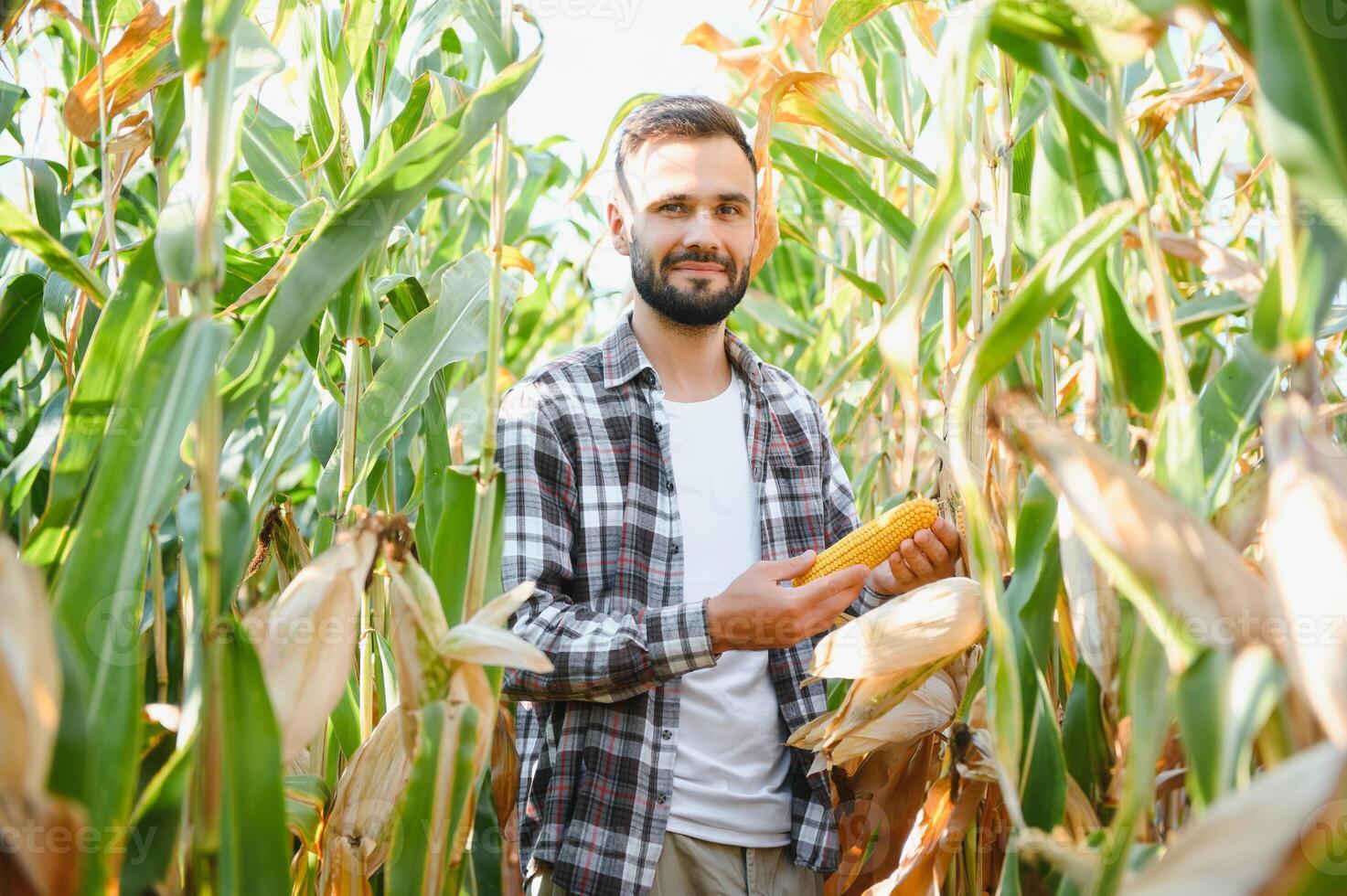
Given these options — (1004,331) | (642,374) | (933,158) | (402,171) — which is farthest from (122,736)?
(933,158)

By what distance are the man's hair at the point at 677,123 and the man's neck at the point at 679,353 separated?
0.63ft

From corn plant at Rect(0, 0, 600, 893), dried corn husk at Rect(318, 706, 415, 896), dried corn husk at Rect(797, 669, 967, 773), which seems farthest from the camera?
dried corn husk at Rect(797, 669, 967, 773)

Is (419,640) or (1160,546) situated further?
(419,640)

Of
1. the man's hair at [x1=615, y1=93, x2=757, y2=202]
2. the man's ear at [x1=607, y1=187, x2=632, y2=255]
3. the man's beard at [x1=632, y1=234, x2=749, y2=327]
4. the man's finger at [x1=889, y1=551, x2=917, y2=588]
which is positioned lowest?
the man's finger at [x1=889, y1=551, x2=917, y2=588]

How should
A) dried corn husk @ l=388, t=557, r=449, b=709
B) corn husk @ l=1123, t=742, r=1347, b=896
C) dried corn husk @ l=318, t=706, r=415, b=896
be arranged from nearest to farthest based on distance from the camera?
corn husk @ l=1123, t=742, r=1347, b=896, dried corn husk @ l=388, t=557, r=449, b=709, dried corn husk @ l=318, t=706, r=415, b=896

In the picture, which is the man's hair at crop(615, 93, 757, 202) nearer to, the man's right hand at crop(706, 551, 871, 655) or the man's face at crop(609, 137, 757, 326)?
the man's face at crop(609, 137, 757, 326)

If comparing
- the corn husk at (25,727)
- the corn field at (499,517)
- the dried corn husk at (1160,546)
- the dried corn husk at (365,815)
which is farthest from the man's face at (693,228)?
the corn husk at (25,727)

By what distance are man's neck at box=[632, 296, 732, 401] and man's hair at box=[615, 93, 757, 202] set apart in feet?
0.63

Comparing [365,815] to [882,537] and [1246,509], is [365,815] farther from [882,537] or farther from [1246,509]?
[1246,509]

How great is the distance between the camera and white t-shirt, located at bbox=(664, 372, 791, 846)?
1284 mm

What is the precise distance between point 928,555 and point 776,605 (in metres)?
0.19

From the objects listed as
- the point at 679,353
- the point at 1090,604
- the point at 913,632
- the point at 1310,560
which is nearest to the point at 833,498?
the point at 679,353

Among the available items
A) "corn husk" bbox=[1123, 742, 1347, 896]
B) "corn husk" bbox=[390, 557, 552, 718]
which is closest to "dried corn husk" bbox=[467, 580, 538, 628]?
"corn husk" bbox=[390, 557, 552, 718]

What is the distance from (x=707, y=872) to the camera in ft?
4.15
